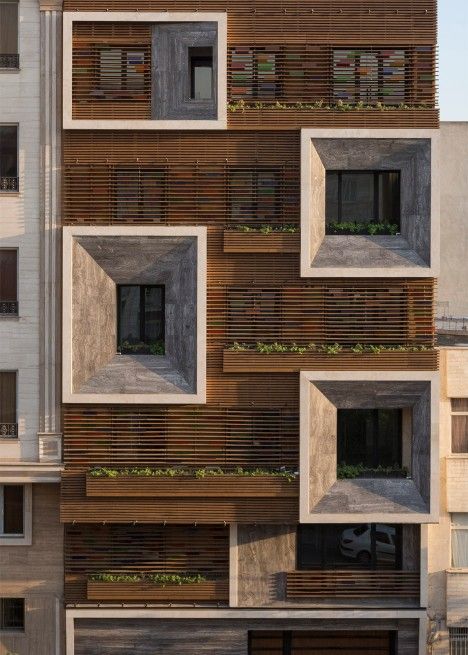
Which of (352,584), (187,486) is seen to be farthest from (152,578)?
(352,584)

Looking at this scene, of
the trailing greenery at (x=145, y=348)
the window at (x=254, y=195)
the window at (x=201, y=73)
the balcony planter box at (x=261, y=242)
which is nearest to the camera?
the balcony planter box at (x=261, y=242)

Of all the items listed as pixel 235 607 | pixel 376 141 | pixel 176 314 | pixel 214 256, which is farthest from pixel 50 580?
pixel 376 141

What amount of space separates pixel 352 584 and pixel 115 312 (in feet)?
29.7

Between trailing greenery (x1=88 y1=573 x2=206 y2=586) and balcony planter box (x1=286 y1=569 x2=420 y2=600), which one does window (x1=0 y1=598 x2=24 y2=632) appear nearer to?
trailing greenery (x1=88 y1=573 x2=206 y2=586)

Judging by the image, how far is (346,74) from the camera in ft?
79.5

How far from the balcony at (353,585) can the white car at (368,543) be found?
1.72 ft

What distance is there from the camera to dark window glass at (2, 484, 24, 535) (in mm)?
24984

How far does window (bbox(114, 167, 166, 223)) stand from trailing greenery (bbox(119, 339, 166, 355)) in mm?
3082

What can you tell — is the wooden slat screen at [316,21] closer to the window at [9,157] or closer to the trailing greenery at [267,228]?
the trailing greenery at [267,228]

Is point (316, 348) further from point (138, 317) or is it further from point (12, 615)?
point (12, 615)

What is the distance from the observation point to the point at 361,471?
24469 millimetres

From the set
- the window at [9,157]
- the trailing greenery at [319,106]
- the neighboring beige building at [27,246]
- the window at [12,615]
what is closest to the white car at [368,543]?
the neighboring beige building at [27,246]

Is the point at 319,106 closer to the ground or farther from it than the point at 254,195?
farther from it

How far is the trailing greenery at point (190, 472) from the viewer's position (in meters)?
23.8
